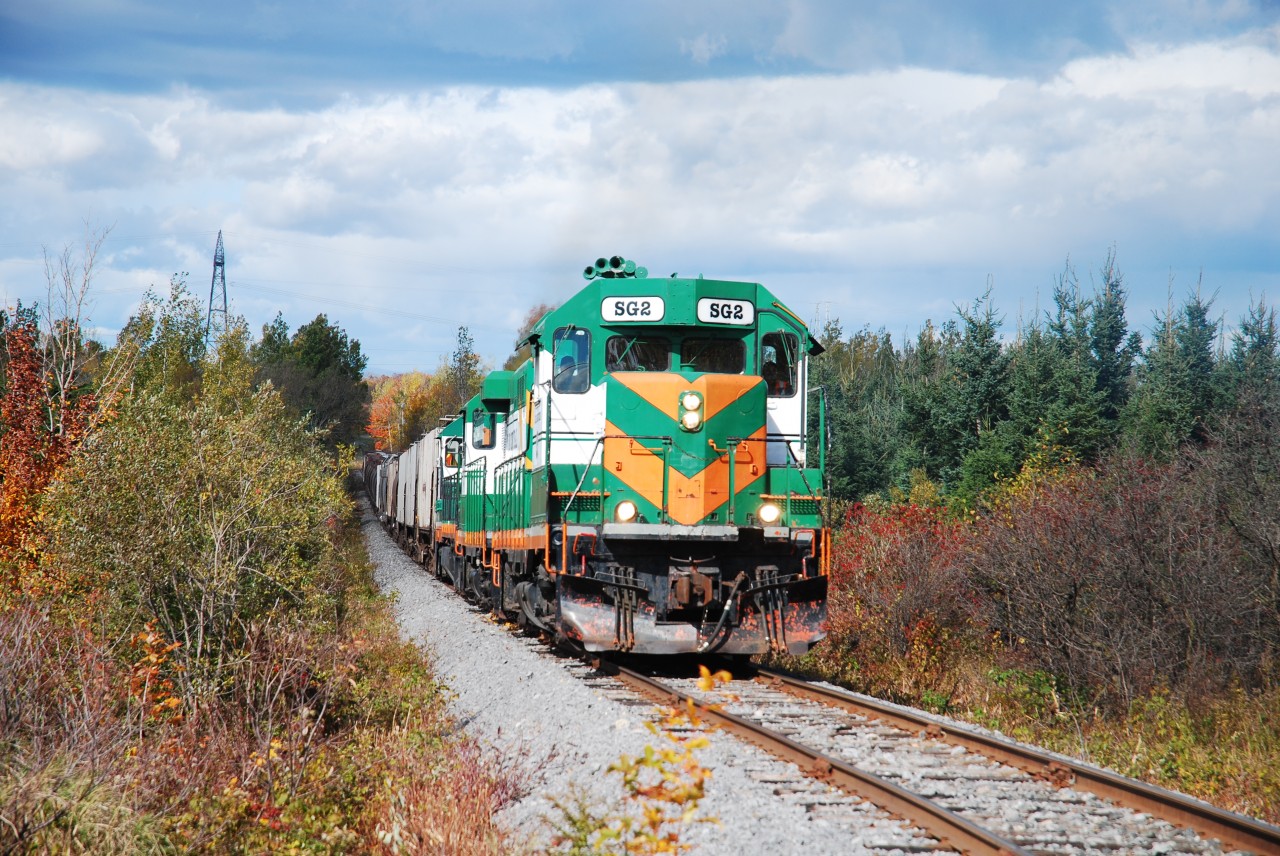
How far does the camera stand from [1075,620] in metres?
11.1

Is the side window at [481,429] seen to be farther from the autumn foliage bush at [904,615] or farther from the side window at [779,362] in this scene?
the side window at [779,362]

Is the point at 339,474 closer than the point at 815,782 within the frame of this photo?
No

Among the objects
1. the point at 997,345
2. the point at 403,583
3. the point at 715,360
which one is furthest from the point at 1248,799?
the point at 997,345

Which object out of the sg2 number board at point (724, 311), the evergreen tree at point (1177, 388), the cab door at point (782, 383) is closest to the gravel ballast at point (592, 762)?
the cab door at point (782, 383)

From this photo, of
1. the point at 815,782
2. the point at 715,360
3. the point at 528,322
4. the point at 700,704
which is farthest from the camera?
the point at 528,322

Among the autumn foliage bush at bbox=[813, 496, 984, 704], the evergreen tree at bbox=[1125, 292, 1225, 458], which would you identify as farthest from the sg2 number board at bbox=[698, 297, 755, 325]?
the evergreen tree at bbox=[1125, 292, 1225, 458]

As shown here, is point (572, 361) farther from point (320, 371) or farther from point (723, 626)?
point (320, 371)

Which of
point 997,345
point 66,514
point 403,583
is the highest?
point 997,345

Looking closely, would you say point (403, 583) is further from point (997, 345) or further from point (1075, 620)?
point (997, 345)

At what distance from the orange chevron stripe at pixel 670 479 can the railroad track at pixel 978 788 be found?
219 centimetres

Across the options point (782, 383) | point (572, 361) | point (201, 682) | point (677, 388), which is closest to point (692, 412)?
point (677, 388)

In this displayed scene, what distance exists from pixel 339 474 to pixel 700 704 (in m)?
9.90

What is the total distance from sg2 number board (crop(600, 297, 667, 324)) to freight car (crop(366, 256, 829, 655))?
12 millimetres

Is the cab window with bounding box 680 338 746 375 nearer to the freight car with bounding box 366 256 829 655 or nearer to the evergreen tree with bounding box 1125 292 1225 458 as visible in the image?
the freight car with bounding box 366 256 829 655
